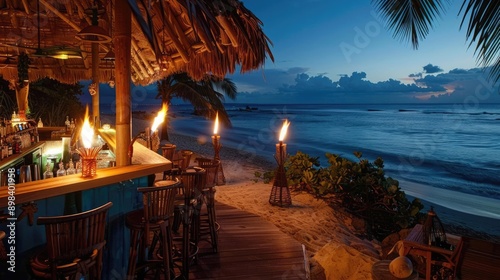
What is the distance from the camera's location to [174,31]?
15.9 feet

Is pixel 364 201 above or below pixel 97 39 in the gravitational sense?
Result: below

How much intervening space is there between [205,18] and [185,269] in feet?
7.34

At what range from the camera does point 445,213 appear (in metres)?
7.98

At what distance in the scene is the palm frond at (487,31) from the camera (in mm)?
2088

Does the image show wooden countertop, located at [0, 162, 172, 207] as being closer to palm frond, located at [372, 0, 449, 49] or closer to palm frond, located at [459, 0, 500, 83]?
palm frond, located at [459, 0, 500, 83]

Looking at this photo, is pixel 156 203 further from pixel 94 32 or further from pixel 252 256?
pixel 94 32

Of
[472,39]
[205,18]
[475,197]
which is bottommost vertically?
[475,197]

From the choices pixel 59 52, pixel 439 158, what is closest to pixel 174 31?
pixel 59 52

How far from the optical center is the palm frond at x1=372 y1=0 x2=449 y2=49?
11.3 feet

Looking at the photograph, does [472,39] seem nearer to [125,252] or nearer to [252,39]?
[252,39]

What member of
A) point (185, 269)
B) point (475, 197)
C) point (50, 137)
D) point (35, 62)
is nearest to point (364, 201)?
point (185, 269)

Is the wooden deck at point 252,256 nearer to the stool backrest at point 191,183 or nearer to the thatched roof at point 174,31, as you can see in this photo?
the stool backrest at point 191,183

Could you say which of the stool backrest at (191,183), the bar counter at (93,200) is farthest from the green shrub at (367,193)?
the bar counter at (93,200)

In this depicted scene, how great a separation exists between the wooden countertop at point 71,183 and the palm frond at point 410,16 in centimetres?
287
